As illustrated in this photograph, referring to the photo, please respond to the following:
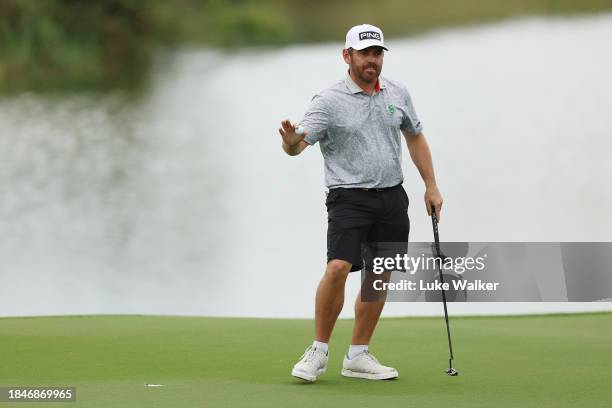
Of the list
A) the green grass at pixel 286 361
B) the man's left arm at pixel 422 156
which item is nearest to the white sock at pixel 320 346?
the green grass at pixel 286 361

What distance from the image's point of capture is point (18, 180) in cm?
2078

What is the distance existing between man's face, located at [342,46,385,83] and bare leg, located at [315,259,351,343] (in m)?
0.80

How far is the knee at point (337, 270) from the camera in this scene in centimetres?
593

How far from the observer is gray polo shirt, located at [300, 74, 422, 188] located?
5.93 m

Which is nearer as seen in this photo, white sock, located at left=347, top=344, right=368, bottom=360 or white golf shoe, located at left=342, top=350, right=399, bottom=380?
A: white golf shoe, located at left=342, top=350, right=399, bottom=380

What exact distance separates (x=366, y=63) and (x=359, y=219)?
672 mm

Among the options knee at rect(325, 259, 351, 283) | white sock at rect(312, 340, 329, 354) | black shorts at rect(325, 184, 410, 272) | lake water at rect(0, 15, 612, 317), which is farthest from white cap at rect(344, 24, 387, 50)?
lake water at rect(0, 15, 612, 317)

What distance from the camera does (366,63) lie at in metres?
5.90

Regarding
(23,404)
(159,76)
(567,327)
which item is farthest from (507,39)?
(23,404)

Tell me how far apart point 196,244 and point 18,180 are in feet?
19.5

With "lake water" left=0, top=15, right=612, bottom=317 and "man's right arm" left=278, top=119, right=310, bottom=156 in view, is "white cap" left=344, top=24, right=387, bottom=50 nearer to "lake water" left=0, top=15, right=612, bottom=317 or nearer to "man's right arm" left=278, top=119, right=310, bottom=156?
"man's right arm" left=278, top=119, right=310, bottom=156

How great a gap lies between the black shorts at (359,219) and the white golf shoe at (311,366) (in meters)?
0.42

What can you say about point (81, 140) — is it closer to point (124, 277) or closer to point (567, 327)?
point (124, 277)

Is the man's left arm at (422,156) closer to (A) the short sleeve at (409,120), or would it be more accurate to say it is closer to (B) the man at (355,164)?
(A) the short sleeve at (409,120)
